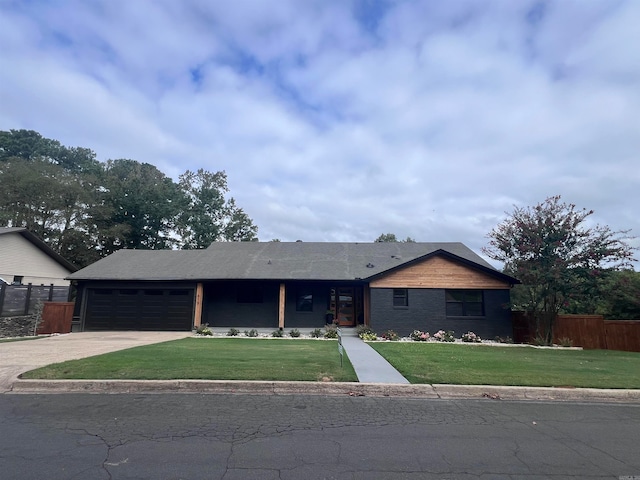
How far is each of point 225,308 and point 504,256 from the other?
14.0 metres

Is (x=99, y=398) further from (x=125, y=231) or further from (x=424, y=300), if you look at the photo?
(x=125, y=231)

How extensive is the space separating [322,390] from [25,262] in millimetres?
26198

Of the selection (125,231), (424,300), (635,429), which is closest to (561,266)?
(424,300)

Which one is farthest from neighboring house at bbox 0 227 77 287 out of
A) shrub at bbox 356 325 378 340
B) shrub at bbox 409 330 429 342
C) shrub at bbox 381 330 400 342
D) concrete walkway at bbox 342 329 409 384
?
shrub at bbox 409 330 429 342

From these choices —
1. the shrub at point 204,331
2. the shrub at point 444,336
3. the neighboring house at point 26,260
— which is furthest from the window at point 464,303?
the neighboring house at point 26,260

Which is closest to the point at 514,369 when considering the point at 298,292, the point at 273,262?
the point at 298,292

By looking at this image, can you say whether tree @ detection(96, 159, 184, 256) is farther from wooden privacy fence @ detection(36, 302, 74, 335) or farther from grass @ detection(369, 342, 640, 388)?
grass @ detection(369, 342, 640, 388)

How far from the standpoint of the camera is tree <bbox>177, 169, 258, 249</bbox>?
4162cm

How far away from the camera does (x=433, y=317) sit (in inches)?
721

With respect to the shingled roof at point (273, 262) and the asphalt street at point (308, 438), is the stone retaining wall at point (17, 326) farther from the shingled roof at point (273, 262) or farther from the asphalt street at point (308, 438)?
the asphalt street at point (308, 438)

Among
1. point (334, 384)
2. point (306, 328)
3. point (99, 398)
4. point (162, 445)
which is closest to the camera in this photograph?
point (162, 445)

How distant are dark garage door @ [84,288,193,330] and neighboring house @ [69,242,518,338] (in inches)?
2.0

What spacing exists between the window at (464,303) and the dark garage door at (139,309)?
12.9m

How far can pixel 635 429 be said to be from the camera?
5625 millimetres
